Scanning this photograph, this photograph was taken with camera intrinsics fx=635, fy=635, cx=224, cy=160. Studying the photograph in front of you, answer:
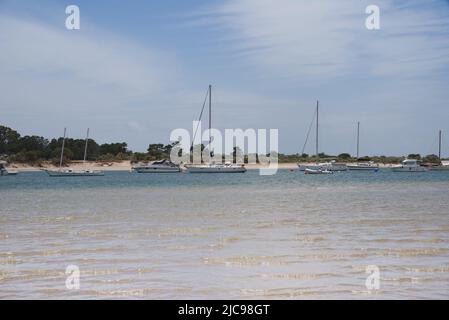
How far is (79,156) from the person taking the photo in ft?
370

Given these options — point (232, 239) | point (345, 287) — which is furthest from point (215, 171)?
point (345, 287)

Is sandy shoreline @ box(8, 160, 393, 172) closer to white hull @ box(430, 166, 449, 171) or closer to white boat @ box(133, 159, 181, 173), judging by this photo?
white hull @ box(430, 166, 449, 171)

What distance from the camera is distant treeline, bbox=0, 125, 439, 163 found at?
367 ft

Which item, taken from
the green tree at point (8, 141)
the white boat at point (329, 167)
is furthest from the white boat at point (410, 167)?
the green tree at point (8, 141)

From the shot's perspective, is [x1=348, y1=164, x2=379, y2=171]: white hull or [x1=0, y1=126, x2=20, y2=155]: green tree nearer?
[x1=348, y1=164, x2=379, y2=171]: white hull

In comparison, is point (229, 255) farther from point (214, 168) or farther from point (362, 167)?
point (362, 167)

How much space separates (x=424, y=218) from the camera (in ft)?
56.7

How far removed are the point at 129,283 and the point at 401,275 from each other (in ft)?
12.4

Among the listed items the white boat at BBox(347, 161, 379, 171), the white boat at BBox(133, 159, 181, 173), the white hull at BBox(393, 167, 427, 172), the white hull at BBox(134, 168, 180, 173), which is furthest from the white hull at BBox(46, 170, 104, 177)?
the white hull at BBox(393, 167, 427, 172)

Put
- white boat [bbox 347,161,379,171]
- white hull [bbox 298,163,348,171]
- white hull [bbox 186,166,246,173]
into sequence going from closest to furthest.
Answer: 1. white hull [bbox 186,166,246,173]
2. white hull [bbox 298,163,348,171]
3. white boat [bbox 347,161,379,171]

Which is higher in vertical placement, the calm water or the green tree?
the green tree

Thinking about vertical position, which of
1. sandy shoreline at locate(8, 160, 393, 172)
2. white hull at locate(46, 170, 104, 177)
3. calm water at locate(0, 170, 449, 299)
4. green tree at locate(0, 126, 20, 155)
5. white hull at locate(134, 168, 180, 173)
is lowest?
calm water at locate(0, 170, 449, 299)

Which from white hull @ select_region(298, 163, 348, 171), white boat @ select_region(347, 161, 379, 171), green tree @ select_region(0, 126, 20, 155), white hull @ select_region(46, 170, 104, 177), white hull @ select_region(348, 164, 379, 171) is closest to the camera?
white hull @ select_region(46, 170, 104, 177)
